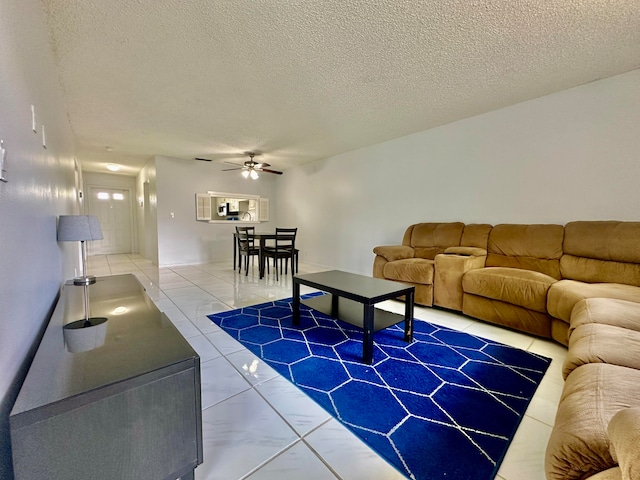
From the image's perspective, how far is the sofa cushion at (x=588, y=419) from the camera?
28.4 inches

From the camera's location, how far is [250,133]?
429 centimetres

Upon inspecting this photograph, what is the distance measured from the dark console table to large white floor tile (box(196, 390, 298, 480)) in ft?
0.81

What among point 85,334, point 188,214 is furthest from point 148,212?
point 85,334

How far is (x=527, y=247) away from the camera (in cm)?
297

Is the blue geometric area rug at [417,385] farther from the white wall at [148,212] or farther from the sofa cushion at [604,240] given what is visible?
the white wall at [148,212]

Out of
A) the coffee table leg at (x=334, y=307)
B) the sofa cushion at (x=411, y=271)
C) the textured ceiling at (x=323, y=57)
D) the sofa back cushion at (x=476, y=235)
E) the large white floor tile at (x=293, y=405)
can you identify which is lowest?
the large white floor tile at (x=293, y=405)

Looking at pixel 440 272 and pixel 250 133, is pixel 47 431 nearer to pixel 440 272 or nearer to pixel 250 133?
pixel 440 272

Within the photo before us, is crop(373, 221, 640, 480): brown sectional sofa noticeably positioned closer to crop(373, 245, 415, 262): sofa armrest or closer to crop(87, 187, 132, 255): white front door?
crop(373, 245, 415, 262): sofa armrest

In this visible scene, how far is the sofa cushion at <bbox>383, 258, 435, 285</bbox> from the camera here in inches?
123

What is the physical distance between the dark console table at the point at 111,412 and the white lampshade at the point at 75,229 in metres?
1.01

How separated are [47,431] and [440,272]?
314 cm

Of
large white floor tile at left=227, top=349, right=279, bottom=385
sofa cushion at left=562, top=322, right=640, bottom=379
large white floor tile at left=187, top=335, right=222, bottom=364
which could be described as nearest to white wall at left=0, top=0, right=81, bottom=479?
large white floor tile at left=187, top=335, right=222, bottom=364

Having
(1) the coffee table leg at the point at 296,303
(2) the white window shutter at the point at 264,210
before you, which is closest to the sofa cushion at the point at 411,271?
(1) the coffee table leg at the point at 296,303

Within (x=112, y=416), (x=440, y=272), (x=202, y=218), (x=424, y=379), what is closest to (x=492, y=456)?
(x=424, y=379)
